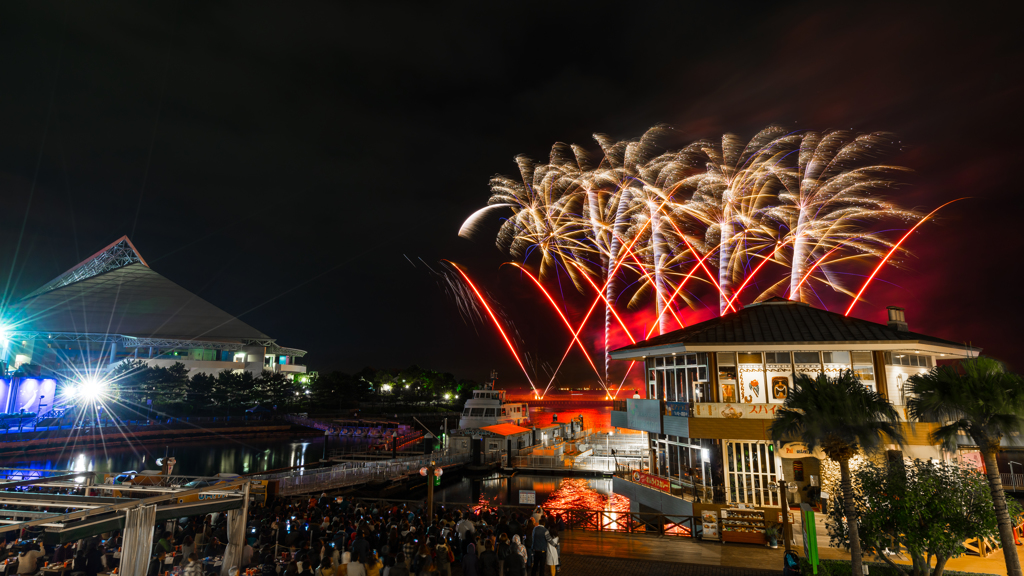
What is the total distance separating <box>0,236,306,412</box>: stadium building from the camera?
83.5 m

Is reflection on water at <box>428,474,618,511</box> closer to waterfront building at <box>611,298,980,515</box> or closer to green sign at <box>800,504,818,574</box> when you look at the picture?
waterfront building at <box>611,298,980,515</box>

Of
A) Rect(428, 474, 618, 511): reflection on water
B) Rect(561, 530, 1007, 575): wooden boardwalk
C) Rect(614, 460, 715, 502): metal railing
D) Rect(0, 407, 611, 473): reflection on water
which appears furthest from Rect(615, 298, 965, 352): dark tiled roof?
Rect(0, 407, 611, 473): reflection on water

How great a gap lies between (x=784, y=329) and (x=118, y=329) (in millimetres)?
113977

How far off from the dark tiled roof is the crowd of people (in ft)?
35.7

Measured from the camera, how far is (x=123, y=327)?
96.4 m

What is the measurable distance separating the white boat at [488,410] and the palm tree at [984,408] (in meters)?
45.2

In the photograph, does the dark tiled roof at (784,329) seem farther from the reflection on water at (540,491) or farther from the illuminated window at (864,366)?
the reflection on water at (540,491)

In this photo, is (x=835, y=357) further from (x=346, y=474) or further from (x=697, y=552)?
(x=346, y=474)

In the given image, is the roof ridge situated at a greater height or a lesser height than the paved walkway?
greater

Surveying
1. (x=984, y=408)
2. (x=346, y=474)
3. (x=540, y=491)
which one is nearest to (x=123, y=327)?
(x=346, y=474)

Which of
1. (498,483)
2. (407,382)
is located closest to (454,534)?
(498,483)

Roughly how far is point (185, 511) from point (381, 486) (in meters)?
23.7

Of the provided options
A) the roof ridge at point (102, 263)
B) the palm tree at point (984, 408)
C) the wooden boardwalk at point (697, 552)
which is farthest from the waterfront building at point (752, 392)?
the roof ridge at point (102, 263)

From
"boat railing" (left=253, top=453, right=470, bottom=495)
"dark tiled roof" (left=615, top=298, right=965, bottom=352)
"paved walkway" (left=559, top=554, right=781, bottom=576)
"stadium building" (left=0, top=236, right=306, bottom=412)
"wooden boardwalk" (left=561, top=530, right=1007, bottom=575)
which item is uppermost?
"stadium building" (left=0, top=236, right=306, bottom=412)
